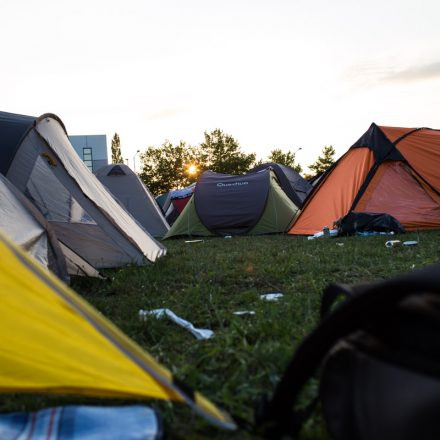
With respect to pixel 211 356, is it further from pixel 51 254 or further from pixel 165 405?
pixel 51 254

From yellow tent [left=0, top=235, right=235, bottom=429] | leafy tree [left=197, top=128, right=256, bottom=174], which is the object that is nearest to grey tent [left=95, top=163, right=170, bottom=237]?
yellow tent [left=0, top=235, right=235, bottom=429]

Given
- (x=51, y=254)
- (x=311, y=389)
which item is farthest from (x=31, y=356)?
(x=51, y=254)

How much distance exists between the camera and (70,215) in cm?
457

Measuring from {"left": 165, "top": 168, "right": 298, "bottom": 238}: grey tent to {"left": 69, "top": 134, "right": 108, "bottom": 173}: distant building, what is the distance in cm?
3549

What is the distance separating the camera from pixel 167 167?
48.8 metres

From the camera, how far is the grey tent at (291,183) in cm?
1177

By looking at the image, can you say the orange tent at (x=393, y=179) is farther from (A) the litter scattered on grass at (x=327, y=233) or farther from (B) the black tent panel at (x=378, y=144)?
(A) the litter scattered on grass at (x=327, y=233)

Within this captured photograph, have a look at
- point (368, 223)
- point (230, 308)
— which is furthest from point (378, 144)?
point (230, 308)

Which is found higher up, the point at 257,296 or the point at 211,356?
the point at 211,356

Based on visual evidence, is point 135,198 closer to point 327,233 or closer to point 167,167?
point 327,233

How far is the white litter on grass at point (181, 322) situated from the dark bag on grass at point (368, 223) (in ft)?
17.3

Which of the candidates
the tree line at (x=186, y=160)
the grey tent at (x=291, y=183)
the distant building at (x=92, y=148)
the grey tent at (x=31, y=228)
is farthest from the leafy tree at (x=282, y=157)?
the grey tent at (x=31, y=228)

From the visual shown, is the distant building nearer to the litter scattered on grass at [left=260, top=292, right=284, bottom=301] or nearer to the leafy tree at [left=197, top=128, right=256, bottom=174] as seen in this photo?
the leafy tree at [left=197, top=128, right=256, bottom=174]

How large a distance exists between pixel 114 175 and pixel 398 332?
12.5 meters
